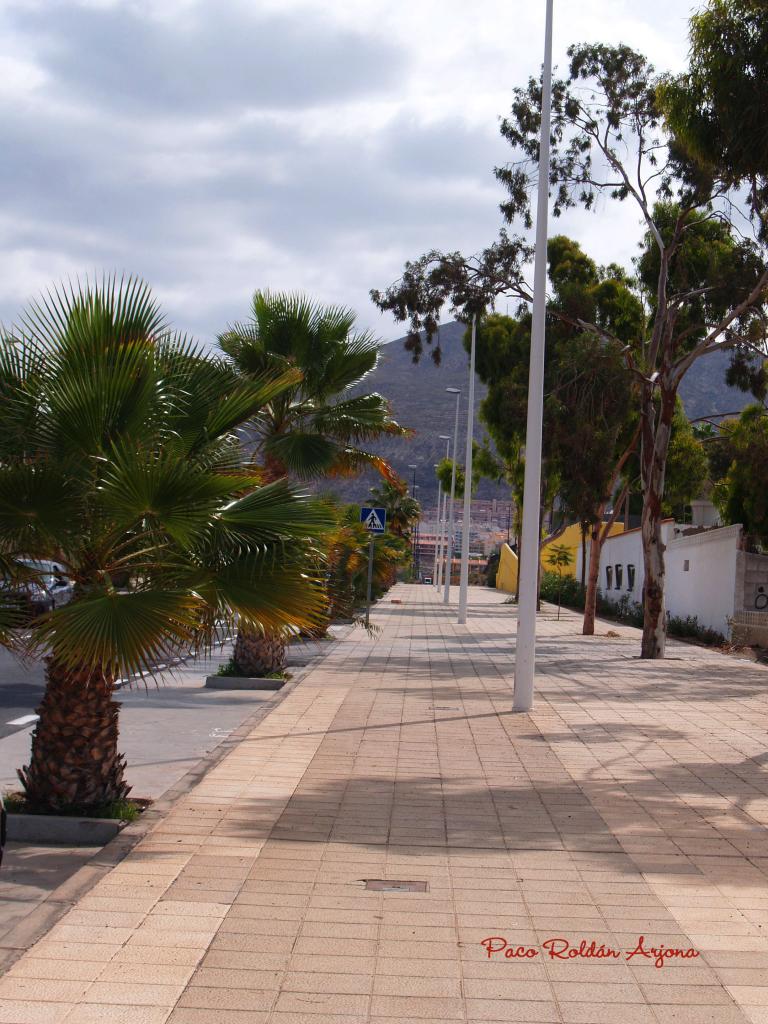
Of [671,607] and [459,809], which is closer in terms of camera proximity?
A: [459,809]

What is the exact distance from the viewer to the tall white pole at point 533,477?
13.3 metres

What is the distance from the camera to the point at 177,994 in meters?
4.41

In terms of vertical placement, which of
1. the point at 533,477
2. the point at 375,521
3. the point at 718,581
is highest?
the point at 533,477

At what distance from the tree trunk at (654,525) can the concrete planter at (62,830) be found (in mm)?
16379

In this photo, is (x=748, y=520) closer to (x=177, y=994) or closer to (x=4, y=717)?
(x=4, y=717)

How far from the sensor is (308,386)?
50.7 feet

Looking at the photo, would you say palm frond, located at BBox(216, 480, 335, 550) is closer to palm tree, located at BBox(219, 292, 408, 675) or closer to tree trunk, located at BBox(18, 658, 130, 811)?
tree trunk, located at BBox(18, 658, 130, 811)

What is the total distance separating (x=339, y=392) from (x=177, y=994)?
38.7 feet

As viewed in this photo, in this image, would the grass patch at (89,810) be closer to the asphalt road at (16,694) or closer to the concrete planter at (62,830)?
the concrete planter at (62,830)

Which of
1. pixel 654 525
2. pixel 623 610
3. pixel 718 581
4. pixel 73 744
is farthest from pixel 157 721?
pixel 623 610

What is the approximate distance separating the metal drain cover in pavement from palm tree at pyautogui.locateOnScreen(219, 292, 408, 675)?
9.17m

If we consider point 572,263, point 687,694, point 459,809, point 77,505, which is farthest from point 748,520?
point 77,505

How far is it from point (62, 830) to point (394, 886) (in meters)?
2.33

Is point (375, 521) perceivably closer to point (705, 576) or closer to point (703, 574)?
point (705, 576)
